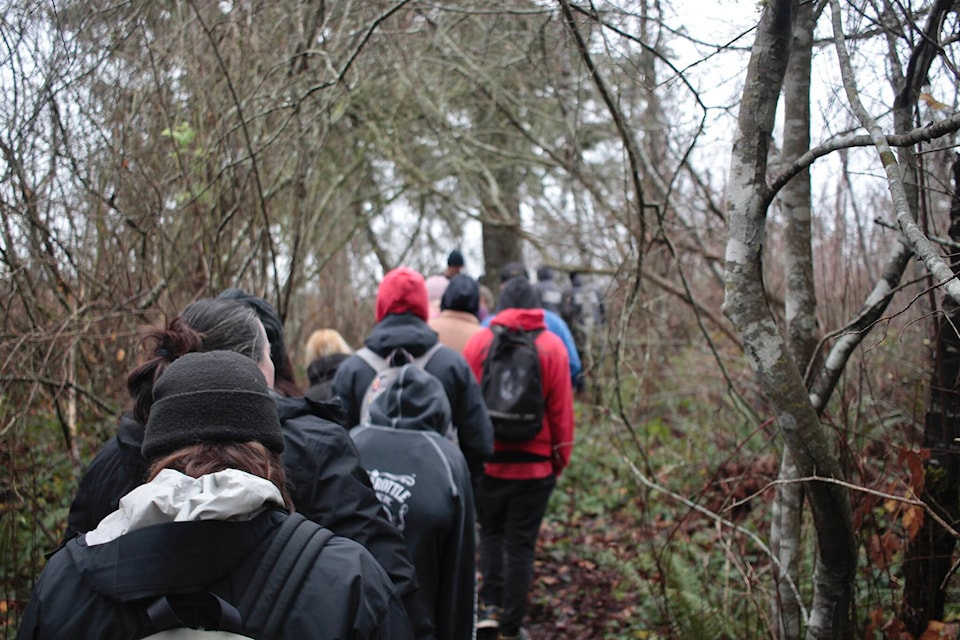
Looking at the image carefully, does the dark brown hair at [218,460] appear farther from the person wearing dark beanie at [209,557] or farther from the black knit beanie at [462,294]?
the black knit beanie at [462,294]

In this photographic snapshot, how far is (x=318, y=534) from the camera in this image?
1.61 meters

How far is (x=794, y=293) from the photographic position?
2801 millimetres

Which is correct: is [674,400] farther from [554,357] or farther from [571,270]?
[554,357]

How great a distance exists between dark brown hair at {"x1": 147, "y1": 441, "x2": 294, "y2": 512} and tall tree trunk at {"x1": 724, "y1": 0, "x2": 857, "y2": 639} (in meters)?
1.44

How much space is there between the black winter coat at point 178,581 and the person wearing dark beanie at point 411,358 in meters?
1.81

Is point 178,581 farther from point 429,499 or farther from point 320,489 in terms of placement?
point 429,499

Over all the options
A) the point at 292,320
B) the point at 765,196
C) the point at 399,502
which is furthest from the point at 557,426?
the point at 292,320

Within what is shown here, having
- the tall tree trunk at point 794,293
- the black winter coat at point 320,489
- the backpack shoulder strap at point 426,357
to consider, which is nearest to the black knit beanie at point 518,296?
the backpack shoulder strap at point 426,357

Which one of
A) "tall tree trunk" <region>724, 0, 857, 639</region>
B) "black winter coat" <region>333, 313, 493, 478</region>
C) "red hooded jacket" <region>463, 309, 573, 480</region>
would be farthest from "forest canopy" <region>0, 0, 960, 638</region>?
"black winter coat" <region>333, 313, 493, 478</region>

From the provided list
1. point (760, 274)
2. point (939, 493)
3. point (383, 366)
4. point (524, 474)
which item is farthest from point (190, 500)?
point (524, 474)

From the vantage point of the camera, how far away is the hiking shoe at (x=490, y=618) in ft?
14.7

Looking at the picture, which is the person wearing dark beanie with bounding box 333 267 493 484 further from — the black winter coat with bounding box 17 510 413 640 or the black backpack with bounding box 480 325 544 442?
the black winter coat with bounding box 17 510 413 640

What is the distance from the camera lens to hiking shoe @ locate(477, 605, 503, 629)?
4.47m

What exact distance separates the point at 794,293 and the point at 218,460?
7.29 ft
